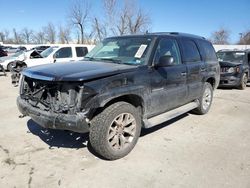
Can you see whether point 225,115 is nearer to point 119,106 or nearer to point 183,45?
point 183,45

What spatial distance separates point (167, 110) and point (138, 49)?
50.8 inches

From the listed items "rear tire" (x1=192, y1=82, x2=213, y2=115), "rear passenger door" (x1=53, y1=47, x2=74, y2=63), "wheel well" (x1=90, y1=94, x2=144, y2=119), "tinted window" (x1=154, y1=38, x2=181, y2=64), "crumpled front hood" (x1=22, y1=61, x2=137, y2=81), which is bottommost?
"rear tire" (x1=192, y1=82, x2=213, y2=115)

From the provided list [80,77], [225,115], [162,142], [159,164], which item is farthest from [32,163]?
[225,115]

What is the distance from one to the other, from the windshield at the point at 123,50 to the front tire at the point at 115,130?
938mm

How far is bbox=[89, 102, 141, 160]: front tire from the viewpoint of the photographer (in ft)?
12.0

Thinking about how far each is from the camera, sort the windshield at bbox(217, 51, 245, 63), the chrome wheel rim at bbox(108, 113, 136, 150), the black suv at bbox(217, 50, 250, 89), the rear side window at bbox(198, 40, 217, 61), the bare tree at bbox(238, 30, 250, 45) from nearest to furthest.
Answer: the chrome wheel rim at bbox(108, 113, 136, 150) → the rear side window at bbox(198, 40, 217, 61) → the black suv at bbox(217, 50, 250, 89) → the windshield at bbox(217, 51, 245, 63) → the bare tree at bbox(238, 30, 250, 45)

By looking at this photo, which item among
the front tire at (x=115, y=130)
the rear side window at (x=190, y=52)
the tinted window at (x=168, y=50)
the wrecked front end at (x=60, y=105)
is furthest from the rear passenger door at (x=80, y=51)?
the front tire at (x=115, y=130)

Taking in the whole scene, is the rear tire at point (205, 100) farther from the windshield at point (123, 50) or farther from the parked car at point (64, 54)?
the parked car at point (64, 54)

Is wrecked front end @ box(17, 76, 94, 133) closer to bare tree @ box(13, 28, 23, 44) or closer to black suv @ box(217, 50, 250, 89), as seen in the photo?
black suv @ box(217, 50, 250, 89)

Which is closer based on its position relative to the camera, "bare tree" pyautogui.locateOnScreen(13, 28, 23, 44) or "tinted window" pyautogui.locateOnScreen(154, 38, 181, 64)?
"tinted window" pyautogui.locateOnScreen(154, 38, 181, 64)

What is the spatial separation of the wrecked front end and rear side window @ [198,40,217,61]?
370cm

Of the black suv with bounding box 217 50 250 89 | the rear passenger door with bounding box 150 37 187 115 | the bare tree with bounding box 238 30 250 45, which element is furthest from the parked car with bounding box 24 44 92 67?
Answer: the bare tree with bounding box 238 30 250 45

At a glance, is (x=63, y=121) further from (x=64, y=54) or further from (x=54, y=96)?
(x=64, y=54)

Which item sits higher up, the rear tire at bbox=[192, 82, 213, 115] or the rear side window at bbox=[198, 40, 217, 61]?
the rear side window at bbox=[198, 40, 217, 61]
